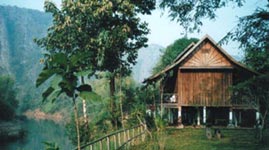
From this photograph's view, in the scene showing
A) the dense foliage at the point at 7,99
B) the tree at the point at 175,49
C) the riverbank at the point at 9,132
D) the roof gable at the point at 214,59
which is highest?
the tree at the point at 175,49

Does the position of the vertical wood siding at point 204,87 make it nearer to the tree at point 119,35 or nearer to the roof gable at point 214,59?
the roof gable at point 214,59

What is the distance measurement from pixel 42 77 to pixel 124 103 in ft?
73.0

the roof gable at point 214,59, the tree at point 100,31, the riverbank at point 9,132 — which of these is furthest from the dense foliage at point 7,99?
the roof gable at point 214,59

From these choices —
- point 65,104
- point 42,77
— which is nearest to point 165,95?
point 42,77

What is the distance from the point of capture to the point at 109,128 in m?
24.1

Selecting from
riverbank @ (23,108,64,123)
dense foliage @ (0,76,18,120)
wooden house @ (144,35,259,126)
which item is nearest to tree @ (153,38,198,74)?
wooden house @ (144,35,259,126)

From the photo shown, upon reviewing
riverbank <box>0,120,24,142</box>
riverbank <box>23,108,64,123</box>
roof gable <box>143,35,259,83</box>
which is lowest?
riverbank <box>23,108,64,123</box>

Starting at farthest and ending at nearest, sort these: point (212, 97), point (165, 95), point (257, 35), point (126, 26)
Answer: point (165, 95)
point (212, 97)
point (126, 26)
point (257, 35)

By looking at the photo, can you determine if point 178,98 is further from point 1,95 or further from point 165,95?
point 1,95

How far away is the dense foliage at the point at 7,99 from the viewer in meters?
69.9

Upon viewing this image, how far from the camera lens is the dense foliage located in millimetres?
69912

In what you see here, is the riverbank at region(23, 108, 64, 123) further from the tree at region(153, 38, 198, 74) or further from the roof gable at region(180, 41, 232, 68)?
the roof gable at region(180, 41, 232, 68)

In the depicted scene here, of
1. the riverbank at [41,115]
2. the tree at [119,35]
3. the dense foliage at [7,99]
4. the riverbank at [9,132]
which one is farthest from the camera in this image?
the riverbank at [41,115]

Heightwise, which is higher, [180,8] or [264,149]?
[180,8]
